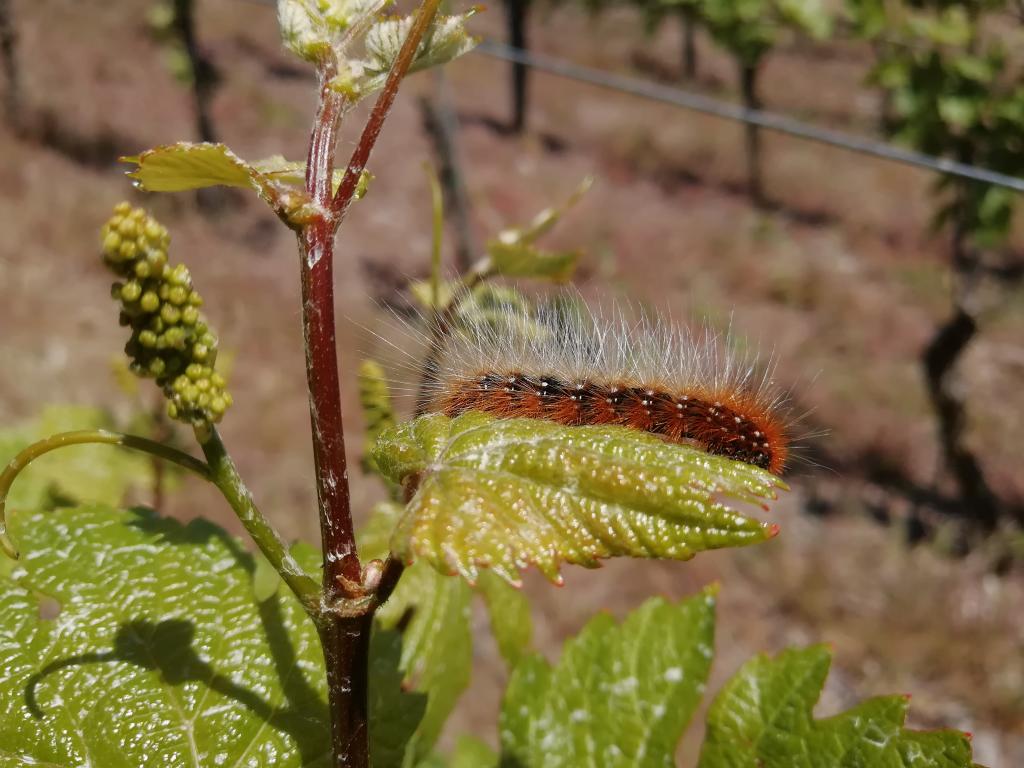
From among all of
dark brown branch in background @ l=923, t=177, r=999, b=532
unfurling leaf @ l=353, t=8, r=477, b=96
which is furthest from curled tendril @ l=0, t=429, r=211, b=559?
dark brown branch in background @ l=923, t=177, r=999, b=532

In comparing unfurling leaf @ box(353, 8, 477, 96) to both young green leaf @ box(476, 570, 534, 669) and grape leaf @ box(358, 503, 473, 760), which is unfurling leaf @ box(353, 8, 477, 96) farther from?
young green leaf @ box(476, 570, 534, 669)

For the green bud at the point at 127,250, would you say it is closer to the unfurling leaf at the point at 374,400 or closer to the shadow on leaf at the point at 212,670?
the shadow on leaf at the point at 212,670

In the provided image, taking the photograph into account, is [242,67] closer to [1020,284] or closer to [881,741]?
[1020,284]

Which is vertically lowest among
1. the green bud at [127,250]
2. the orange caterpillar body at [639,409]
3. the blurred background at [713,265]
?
the blurred background at [713,265]

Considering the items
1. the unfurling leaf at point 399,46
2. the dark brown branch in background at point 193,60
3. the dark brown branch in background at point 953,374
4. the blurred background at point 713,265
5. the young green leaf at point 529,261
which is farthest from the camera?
the dark brown branch in background at point 193,60

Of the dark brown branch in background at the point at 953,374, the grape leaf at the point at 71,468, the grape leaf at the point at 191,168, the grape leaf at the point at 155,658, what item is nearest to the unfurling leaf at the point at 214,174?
the grape leaf at the point at 191,168

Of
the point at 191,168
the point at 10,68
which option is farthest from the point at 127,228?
the point at 10,68
